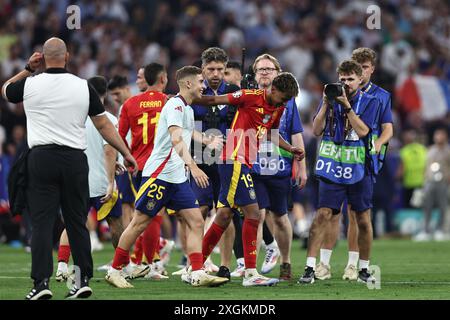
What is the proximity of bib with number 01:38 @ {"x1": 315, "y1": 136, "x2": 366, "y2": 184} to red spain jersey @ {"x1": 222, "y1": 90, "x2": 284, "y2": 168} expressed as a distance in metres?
1.01

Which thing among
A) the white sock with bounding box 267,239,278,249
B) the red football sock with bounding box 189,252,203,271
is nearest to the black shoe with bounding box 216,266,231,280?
the red football sock with bounding box 189,252,203,271

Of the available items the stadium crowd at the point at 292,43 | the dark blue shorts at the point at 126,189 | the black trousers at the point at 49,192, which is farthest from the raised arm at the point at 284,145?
the stadium crowd at the point at 292,43

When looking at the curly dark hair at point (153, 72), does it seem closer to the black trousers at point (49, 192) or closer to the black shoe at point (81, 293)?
the black trousers at point (49, 192)

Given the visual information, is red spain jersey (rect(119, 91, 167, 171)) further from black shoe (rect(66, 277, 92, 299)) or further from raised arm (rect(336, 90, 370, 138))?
black shoe (rect(66, 277, 92, 299))

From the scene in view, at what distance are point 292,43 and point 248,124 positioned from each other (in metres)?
15.3

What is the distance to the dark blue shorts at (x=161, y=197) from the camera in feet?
36.1

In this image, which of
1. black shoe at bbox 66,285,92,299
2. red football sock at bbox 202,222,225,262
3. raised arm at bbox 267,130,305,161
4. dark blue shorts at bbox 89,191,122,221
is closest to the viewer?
black shoe at bbox 66,285,92,299

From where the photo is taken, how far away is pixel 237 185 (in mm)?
11320

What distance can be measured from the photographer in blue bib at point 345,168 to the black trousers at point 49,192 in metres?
3.19

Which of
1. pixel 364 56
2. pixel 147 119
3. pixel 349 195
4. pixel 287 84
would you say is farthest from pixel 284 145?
pixel 147 119

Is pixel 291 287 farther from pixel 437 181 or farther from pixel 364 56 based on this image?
pixel 437 181

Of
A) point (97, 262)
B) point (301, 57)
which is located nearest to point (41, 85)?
point (97, 262)

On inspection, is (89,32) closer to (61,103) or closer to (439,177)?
(439,177)

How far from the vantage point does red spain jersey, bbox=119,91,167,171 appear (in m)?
12.7
